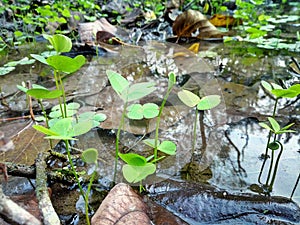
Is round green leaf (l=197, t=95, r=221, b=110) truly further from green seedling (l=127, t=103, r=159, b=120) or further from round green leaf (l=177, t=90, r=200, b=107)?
green seedling (l=127, t=103, r=159, b=120)

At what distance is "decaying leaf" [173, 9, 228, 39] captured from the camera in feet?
8.63

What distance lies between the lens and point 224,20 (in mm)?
3178

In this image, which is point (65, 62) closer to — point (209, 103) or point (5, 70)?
point (209, 103)

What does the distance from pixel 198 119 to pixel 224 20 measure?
86.6 inches

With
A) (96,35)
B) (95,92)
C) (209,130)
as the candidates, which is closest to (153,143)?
(209,130)

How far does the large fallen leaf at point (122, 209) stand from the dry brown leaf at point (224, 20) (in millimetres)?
2735

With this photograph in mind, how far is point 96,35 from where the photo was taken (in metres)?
2.57

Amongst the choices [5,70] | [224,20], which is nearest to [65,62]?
[5,70]

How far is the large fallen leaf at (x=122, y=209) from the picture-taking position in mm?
705

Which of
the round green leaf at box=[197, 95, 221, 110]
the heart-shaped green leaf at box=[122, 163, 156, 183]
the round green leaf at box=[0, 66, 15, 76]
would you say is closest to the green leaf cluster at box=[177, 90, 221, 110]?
the round green leaf at box=[197, 95, 221, 110]

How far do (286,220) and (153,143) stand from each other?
400 mm

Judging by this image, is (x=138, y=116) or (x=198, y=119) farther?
(x=198, y=119)

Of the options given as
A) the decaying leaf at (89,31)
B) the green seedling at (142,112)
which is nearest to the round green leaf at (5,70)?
the decaying leaf at (89,31)

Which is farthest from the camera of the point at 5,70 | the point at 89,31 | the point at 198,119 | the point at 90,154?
the point at 89,31
